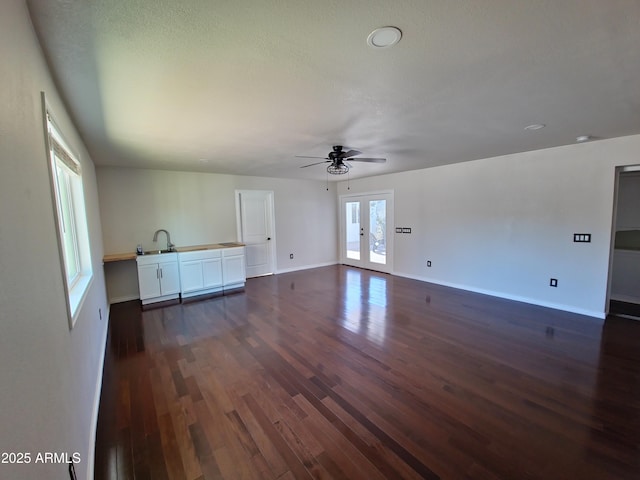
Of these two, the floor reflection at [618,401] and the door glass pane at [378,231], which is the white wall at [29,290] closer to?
the floor reflection at [618,401]

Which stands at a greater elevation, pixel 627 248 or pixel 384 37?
pixel 384 37

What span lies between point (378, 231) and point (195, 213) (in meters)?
4.13

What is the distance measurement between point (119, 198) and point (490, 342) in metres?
5.95

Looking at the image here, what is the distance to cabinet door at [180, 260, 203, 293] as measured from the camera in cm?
479

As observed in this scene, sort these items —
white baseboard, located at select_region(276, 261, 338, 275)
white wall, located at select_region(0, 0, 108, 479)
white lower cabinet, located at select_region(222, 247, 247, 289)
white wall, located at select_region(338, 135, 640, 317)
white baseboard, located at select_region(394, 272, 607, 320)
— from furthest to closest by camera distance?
white baseboard, located at select_region(276, 261, 338, 275)
white lower cabinet, located at select_region(222, 247, 247, 289)
white baseboard, located at select_region(394, 272, 607, 320)
white wall, located at select_region(338, 135, 640, 317)
white wall, located at select_region(0, 0, 108, 479)

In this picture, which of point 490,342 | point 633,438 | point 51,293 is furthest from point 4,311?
point 490,342

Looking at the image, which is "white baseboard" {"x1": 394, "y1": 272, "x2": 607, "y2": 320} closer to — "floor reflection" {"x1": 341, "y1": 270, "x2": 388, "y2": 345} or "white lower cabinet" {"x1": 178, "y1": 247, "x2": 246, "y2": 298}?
"floor reflection" {"x1": 341, "y1": 270, "x2": 388, "y2": 345}

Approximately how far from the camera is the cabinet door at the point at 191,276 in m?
4.79

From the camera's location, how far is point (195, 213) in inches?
217

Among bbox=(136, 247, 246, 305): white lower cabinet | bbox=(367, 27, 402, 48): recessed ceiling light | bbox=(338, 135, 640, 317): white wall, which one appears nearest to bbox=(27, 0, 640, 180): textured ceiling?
bbox=(367, 27, 402, 48): recessed ceiling light

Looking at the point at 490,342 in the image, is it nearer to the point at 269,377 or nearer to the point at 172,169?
the point at 269,377

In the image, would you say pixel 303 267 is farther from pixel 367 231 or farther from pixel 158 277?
pixel 158 277

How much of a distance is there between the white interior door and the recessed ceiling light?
5.00 metres

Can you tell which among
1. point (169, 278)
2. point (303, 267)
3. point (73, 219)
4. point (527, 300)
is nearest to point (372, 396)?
point (73, 219)
